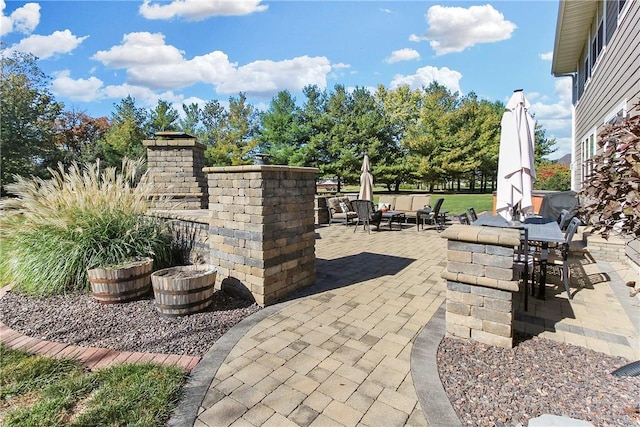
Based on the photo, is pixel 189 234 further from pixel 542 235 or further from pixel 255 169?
pixel 542 235

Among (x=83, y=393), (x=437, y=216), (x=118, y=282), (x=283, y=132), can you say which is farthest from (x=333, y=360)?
(x=283, y=132)

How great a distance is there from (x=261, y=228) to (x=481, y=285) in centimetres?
227

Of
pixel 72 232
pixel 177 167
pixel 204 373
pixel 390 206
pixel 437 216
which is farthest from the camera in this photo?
pixel 390 206

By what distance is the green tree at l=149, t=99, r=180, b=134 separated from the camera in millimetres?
28016

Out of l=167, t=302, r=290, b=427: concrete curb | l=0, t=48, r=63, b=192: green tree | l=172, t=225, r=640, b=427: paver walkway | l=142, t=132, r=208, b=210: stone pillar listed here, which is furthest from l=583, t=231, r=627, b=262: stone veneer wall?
l=0, t=48, r=63, b=192: green tree

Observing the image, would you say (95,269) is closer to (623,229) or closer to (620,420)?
(620,420)

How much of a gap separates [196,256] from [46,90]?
2472 centimetres

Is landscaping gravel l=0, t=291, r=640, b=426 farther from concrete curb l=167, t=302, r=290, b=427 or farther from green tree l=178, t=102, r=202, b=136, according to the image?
green tree l=178, t=102, r=202, b=136

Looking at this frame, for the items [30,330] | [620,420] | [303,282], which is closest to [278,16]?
[303,282]

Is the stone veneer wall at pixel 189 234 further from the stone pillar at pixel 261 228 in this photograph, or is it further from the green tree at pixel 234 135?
the green tree at pixel 234 135

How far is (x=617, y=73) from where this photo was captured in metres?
5.45

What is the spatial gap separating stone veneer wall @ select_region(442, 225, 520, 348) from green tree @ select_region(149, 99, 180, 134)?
30.6m

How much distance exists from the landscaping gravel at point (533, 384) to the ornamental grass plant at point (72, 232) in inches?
154

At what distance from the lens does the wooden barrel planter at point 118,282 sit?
355 centimetres
